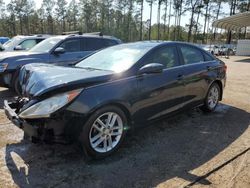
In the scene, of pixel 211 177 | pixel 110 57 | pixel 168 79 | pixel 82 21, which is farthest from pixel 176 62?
pixel 82 21

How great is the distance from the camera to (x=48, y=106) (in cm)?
317

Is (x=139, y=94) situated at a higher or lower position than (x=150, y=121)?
higher

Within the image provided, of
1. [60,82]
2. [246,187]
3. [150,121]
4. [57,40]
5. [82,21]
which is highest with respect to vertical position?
[82,21]

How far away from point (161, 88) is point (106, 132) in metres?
1.20

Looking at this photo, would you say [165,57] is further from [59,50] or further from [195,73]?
[59,50]

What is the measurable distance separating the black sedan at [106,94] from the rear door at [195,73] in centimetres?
2

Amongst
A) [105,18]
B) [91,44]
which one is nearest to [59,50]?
[91,44]

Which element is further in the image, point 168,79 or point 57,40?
point 57,40

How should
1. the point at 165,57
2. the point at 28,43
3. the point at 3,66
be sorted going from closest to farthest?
the point at 165,57, the point at 3,66, the point at 28,43

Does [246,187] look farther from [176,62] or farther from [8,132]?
[8,132]

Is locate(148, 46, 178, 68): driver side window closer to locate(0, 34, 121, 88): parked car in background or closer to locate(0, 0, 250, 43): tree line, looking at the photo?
locate(0, 34, 121, 88): parked car in background

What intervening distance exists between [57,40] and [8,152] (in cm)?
497

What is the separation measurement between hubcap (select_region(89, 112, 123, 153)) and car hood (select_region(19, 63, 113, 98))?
1.64ft

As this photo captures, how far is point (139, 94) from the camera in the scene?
3885mm
